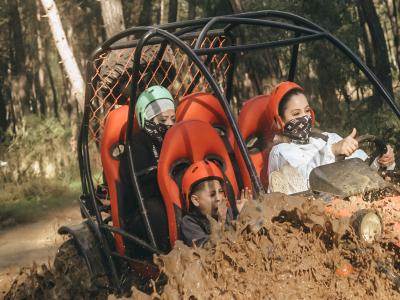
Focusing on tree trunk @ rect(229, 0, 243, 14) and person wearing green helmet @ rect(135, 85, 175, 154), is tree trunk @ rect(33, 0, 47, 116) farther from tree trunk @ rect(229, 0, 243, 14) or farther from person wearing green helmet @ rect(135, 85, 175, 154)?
person wearing green helmet @ rect(135, 85, 175, 154)

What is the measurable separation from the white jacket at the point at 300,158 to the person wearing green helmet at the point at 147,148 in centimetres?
76

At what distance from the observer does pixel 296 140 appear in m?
4.94

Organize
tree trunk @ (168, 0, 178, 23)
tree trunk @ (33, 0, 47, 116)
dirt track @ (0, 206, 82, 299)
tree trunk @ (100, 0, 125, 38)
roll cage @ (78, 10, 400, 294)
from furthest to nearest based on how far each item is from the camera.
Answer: tree trunk @ (33, 0, 47, 116), tree trunk @ (168, 0, 178, 23), tree trunk @ (100, 0, 125, 38), dirt track @ (0, 206, 82, 299), roll cage @ (78, 10, 400, 294)

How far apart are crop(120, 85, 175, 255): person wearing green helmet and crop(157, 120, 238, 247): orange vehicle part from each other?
362 mm

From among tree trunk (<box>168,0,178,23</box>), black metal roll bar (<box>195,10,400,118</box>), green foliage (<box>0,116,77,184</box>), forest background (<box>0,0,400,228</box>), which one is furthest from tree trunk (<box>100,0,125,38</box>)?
black metal roll bar (<box>195,10,400,118</box>)

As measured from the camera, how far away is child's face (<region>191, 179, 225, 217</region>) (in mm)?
4145

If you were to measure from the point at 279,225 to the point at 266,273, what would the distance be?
0.78 feet

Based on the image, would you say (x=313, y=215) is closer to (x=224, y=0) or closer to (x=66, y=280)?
(x=66, y=280)

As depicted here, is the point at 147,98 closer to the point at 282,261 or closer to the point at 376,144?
the point at 376,144

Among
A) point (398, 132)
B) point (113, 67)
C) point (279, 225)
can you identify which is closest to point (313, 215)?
point (279, 225)

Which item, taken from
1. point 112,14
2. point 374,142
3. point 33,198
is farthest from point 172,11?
point 374,142

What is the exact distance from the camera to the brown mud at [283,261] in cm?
316

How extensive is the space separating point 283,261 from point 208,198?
1.02 meters

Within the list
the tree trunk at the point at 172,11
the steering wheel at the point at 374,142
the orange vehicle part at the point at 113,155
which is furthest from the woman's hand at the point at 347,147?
the tree trunk at the point at 172,11
